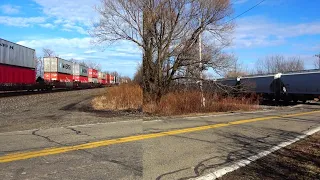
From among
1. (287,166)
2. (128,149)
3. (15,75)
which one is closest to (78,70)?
(15,75)

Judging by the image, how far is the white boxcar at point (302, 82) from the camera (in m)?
32.3

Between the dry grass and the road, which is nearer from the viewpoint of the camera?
the road

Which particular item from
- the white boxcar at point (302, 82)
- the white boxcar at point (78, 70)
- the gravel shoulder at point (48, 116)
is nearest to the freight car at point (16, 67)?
the gravel shoulder at point (48, 116)

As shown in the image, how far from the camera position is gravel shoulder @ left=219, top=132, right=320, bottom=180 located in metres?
5.96

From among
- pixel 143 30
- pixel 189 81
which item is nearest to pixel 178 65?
pixel 189 81

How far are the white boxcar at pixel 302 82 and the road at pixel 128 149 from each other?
23150mm

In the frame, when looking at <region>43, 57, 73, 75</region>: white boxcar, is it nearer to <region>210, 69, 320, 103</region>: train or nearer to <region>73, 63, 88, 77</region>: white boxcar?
<region>73, 63, 88, 77</region>: white boxcar

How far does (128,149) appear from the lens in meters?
7.56

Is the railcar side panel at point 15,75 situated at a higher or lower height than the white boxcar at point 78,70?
lower

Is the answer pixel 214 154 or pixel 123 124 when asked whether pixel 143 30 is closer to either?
pixel 123 124

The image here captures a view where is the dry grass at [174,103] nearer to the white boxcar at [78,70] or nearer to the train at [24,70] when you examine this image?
the train at [24,70]

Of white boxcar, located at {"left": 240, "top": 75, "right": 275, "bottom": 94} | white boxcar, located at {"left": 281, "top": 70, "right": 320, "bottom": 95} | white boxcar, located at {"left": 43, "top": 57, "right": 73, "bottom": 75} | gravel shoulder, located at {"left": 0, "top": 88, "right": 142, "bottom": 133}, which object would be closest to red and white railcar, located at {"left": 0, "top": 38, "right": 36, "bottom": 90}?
white boxcar, located at {"left": 43, "top": 57, "right": 73, "bottom": 75}

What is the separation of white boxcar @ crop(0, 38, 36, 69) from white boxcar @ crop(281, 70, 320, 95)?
2781 centimetres

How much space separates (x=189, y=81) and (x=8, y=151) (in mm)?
14947
